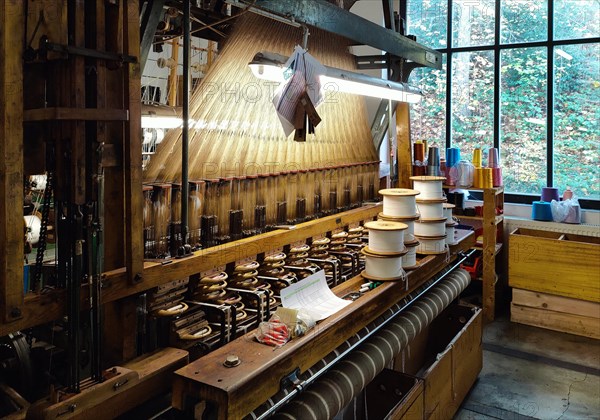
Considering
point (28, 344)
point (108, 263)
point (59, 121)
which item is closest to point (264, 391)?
point (108, 263)

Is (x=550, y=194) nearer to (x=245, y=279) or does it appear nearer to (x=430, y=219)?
(x=430, y=219)

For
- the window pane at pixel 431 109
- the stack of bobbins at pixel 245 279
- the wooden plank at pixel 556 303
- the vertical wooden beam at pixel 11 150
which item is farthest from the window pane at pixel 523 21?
the vertical wooden beam at pixel 11 150

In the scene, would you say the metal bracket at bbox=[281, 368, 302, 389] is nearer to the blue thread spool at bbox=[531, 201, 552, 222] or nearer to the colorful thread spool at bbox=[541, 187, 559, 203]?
the blue thread spool at bbox=[531, 201, 552, 222]

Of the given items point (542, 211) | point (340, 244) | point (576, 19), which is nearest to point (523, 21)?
point (576, 19)

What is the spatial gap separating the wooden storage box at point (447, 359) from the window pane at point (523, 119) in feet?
8.07

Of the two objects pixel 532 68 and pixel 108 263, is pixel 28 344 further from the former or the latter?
pixel 532 68

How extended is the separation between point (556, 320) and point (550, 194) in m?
1.24

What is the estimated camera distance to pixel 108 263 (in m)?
1.60

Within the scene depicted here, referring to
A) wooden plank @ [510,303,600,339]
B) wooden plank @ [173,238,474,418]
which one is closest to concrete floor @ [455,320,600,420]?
wooden plank @ [510,303,600,339]

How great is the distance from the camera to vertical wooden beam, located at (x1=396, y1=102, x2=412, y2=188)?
3779 mm

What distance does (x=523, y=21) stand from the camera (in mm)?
5590

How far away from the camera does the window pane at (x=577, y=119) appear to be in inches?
210

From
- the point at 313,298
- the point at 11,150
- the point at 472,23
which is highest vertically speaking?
the point at 472,23

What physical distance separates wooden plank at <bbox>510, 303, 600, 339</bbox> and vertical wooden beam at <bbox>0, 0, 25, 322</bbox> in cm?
464
